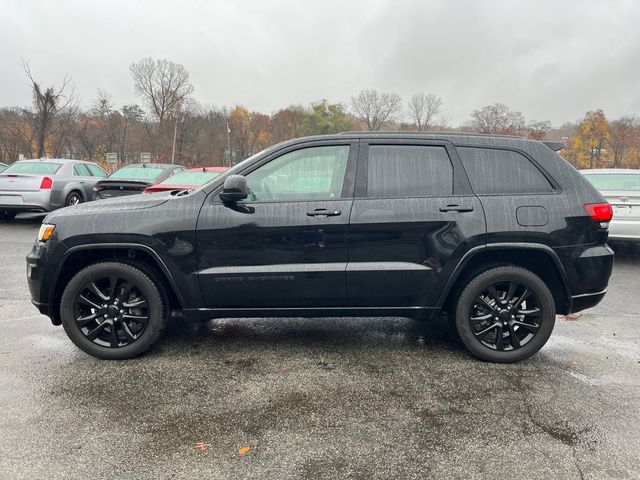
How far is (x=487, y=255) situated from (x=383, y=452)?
1823mm

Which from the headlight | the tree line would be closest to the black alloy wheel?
the headlight

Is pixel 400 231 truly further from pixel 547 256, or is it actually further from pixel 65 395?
pixel 65 395

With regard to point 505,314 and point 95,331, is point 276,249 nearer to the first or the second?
point 95,331

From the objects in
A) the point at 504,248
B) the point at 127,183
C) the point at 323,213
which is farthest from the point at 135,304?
the point at 127,183

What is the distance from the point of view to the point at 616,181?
7.41m

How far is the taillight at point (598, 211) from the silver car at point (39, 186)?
10.6 m

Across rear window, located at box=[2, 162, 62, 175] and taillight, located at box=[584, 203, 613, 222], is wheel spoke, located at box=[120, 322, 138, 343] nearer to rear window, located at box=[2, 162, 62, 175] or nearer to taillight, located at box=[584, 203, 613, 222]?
taillight, located at box=[584, 203, 613, 222]

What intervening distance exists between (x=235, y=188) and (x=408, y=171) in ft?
4.52

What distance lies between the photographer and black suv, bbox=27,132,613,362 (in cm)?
341

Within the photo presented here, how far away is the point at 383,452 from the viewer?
2.44 meters

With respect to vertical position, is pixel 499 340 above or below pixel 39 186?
below

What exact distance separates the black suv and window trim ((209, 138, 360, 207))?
11 mm

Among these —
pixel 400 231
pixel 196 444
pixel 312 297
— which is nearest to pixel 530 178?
pixel 400 231

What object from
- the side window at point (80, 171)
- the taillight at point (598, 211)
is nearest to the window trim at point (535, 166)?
the taillight at point (598, 211)
